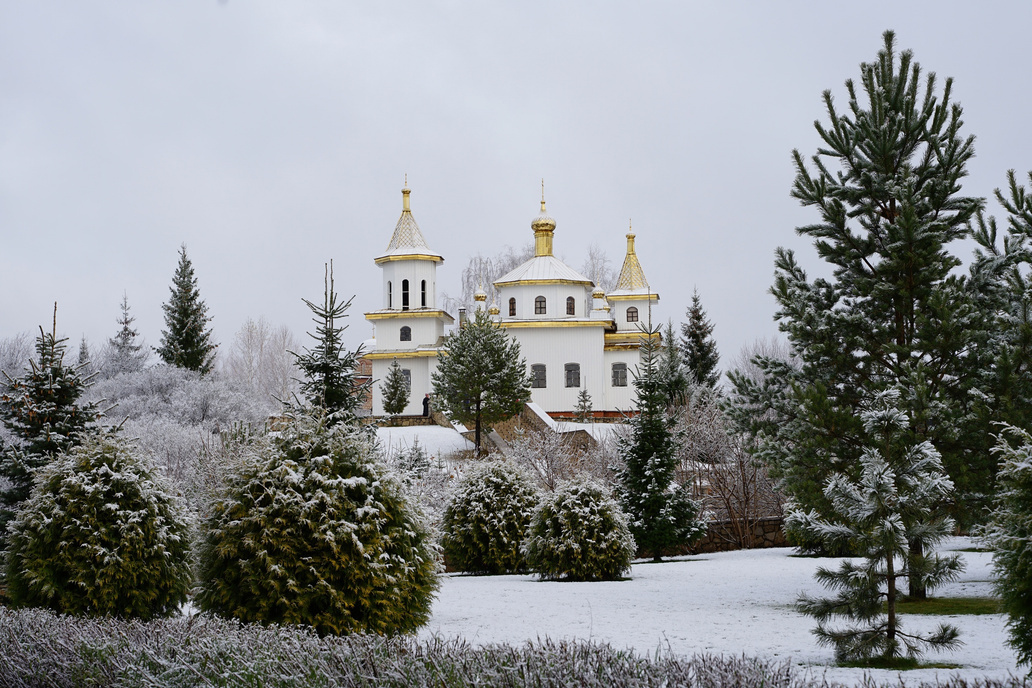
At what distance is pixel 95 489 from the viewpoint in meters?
9.67

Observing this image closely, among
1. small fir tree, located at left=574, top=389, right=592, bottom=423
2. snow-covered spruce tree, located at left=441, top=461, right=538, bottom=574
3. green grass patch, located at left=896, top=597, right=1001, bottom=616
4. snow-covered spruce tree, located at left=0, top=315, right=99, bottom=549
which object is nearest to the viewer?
green grass patch, located at left=896, top=597, right=1001, bottom=616

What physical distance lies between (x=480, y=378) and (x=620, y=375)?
14.5 metres

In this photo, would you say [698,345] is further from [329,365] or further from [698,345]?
[329,365]

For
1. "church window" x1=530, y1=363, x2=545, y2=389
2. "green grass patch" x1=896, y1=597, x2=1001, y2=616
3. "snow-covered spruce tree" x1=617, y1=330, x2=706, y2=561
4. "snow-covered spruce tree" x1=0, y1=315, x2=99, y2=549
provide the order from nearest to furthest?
"green grass patch" x1=896, y1=597, x2=1001, y2=616
"snow-covered spruce tree" x1=0, y1=315, x2=99, y2=549
"snow-covered spruce tree" x1=617, y1=330, x2=706, y2=561
"church window" x1=530, y1=363, x2=545, y2=389

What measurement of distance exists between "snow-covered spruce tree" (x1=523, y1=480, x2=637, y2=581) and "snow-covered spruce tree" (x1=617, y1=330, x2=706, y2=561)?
3723 mm

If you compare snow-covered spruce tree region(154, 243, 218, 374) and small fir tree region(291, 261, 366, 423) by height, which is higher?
snow-covered spruce tree region(154, 243, 218, 374)

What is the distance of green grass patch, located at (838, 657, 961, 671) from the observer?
7.40m

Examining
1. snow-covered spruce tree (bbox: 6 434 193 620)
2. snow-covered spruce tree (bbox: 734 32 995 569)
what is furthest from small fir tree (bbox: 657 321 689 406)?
snow-covered spruce tree (bbox: 6 434 193 620)

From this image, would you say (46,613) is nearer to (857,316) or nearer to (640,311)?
(857,316)

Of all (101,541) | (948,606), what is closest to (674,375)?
(948,606)

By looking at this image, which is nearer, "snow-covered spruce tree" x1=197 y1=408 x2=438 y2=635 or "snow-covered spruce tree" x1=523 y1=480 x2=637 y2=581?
"snow-covered spruce tree" x1=197 y1=408 x2=438 y2=635

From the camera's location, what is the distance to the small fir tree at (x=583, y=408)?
40562 millimetres

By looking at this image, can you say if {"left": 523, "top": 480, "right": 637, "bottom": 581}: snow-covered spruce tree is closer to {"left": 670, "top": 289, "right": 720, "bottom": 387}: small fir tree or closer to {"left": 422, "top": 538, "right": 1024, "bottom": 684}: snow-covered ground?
{"left": 422, "top": 538, "right": 1024, "bottom": 684}: snow-covered ground

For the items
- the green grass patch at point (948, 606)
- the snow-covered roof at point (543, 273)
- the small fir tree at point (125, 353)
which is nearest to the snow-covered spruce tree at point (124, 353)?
the small fir tree at point (125, 353)
